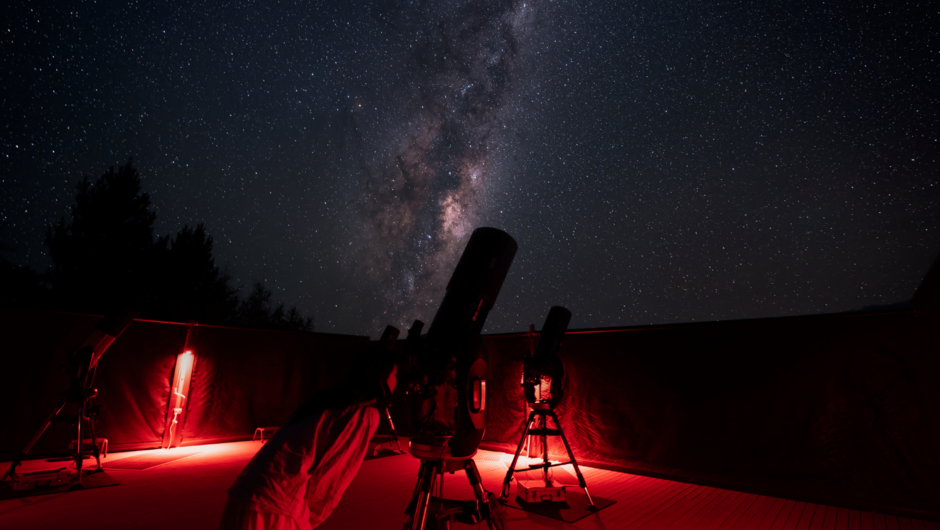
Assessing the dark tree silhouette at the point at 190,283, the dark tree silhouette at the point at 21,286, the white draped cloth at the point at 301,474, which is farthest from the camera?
the dark tree silhouette at the point at 190,283

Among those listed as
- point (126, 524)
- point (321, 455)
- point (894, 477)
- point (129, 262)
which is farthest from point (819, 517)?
point (129, 262)

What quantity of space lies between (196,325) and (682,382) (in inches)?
367

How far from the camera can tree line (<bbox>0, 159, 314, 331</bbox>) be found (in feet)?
53.3

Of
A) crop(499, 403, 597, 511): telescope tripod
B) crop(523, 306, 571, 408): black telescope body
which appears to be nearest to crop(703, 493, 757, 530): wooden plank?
crop(499, 403, 597, 511): telescope tripod

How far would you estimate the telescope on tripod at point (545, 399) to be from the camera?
429 centimetres

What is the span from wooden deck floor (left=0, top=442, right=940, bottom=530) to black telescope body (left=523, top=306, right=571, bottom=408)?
1.26m

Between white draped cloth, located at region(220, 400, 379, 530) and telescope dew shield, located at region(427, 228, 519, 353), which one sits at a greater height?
telescope dew shield, located at region(427, 228, 519, 353)

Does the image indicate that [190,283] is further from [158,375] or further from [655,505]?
[655,505]

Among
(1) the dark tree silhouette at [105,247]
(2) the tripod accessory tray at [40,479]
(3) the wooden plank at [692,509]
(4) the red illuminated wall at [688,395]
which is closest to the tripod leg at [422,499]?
(4) the red illuminated wall at [688,395]

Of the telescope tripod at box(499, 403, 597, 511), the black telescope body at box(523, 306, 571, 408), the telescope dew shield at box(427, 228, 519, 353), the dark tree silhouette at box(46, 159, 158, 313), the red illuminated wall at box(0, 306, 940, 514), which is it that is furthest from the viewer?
the dark tree silhouette at box(46, 159, 158, 313)

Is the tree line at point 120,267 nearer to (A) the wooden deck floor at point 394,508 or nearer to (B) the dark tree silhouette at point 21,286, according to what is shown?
(B) the dark tree silhouette at point 21,286

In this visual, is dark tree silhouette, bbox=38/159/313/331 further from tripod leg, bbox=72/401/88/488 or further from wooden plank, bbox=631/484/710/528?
wooden plank, bbox=631/484/710/528

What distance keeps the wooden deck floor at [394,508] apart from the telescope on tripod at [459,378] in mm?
2202

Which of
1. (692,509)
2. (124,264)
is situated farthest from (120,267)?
(692,509)
